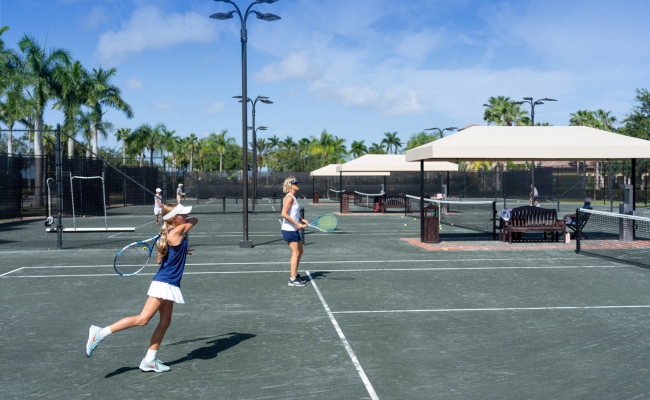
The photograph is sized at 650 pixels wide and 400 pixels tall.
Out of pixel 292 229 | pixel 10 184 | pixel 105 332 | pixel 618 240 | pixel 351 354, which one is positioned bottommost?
pixel 351 354

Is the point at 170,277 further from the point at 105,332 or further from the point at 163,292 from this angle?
the point at 105,332

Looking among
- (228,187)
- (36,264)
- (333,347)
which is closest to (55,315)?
(333,347)

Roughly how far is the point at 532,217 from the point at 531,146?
2093 mm

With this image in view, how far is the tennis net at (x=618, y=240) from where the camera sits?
14.4 meters

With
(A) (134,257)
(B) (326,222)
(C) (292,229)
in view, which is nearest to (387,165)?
(B) (326,222)

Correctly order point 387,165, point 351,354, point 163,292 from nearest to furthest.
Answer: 1. point 163,292
2. point 351,354
3. point 387,165

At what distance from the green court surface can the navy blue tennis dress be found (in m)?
0.76

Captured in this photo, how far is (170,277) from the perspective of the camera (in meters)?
5.89

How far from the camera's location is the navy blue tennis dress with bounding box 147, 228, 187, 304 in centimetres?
584

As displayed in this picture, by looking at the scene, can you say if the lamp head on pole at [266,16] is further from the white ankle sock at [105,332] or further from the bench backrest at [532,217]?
the white ankle sock at [105,332]

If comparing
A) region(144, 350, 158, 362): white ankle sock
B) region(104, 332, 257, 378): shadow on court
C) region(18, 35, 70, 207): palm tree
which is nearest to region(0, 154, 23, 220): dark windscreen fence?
region(18, 35, 70, 207): palm tree

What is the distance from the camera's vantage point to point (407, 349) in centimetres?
685

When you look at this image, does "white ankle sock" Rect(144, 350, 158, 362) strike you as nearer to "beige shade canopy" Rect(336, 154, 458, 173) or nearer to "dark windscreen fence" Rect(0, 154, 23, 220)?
"dark windscreen fence" Rect(0, 154, 23, 220)

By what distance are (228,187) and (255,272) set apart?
5255 cm
